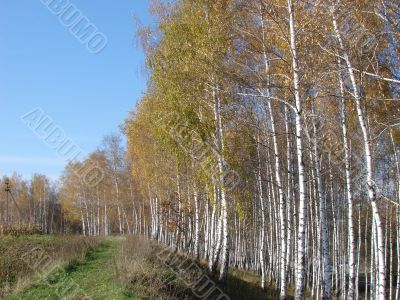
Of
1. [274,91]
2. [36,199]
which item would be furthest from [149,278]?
[36,199]

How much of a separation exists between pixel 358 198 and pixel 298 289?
15.7m

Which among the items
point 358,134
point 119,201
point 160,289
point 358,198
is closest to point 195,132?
point 160,289

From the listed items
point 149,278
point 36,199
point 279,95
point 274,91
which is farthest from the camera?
point 36,199

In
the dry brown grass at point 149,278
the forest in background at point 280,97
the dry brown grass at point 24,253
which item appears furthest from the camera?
the dry brown grass at point 24,253

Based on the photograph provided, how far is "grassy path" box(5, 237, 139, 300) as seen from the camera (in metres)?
9.58

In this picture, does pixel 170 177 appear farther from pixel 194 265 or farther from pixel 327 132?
pixel 327 132

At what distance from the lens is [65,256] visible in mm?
13102

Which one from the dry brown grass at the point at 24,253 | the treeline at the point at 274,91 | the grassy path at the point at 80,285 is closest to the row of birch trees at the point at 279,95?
the treeline at the point at 274,91

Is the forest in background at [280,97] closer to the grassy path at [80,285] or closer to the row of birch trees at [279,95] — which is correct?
the row of birch trees at [279,95]

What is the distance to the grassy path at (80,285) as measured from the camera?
9578 mm

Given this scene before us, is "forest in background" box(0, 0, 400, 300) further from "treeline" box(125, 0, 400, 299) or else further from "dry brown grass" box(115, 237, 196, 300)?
"dry brown grass" box(115, 237, 196, 300)

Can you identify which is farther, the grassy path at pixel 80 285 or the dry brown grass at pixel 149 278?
the dry brown grass at pixel 149 278

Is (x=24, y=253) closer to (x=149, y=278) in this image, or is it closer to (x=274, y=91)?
(x=149, y=278)

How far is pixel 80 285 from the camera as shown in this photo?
34.2ft
